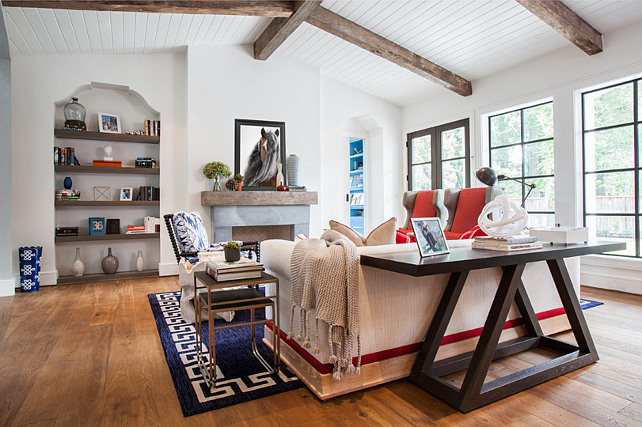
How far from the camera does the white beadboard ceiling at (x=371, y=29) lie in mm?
3865

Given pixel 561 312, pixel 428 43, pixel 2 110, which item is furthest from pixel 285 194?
pixel 561 312

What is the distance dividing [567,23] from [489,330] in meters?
3.40

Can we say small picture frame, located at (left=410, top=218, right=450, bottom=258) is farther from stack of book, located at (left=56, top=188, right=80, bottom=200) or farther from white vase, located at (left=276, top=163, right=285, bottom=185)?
stack of book, located at (left=56, top=188, right=80, bottom=200)

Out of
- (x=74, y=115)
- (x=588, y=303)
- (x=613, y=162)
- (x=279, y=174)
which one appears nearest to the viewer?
(x=588, y=303)

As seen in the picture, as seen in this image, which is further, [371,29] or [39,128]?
[371,29]

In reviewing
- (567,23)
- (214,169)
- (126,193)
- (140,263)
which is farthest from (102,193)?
(567,23)

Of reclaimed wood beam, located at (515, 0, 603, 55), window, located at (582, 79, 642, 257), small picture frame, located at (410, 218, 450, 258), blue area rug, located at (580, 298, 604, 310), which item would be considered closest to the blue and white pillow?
small picture frame, located at (410, 218, 450, 258)

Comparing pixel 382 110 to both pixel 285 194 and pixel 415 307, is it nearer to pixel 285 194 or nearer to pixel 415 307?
pixel 285 194

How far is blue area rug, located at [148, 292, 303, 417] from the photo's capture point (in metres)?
1.83

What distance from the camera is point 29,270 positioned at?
4273 mm

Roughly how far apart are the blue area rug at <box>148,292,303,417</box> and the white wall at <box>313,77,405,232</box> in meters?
3.57

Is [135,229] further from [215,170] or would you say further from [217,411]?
[217,411]

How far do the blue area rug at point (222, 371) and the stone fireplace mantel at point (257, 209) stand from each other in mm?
2090

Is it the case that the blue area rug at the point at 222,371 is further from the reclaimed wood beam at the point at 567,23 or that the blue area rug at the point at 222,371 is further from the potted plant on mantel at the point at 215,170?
the reclaimed wood beam at the point at 567,23
